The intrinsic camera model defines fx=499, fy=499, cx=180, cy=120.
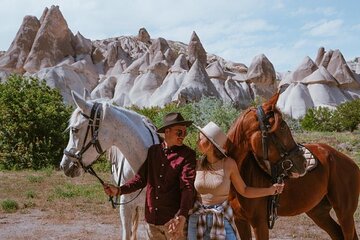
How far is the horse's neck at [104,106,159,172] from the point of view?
162 inches

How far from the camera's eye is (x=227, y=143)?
11.9 feet

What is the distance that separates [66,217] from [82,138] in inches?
206

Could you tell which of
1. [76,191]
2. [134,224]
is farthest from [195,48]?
[134,224]

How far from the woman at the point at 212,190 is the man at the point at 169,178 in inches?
3.5

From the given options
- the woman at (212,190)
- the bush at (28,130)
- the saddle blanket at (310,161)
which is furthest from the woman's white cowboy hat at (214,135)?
the bush at (28,130)

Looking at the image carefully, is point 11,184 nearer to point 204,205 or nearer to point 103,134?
point 103,134

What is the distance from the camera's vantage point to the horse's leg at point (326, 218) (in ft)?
16.6

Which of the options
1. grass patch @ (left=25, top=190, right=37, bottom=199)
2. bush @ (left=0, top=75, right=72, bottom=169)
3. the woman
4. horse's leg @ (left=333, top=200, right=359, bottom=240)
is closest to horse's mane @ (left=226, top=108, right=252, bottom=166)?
the woman

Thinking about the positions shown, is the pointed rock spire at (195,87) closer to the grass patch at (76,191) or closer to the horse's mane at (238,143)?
the grass patch at (76,191)

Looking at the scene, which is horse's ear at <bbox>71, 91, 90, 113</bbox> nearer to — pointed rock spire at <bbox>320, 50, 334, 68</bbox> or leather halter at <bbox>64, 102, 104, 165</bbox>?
leather halter at <bbox>64, 102, 104, 165</bbox>

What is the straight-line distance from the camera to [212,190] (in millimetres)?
3309

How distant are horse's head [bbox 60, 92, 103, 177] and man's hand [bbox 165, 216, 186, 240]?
1.11 metres

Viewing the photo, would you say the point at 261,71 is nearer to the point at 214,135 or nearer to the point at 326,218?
the point at 326,218

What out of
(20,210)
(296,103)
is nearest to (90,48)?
(296,103)
